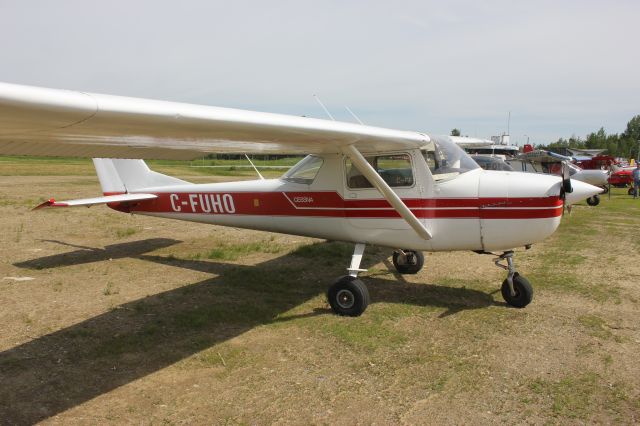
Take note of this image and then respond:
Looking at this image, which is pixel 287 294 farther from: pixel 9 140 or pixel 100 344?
pixel 9 140

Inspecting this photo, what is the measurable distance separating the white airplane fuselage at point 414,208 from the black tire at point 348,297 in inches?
35.7

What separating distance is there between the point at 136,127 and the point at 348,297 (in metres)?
3.27

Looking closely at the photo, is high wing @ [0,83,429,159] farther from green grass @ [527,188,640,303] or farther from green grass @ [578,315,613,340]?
green grass @ [527,188,640,303]

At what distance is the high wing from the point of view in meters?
2.46

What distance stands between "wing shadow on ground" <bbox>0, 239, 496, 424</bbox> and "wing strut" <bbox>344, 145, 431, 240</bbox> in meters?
1.00

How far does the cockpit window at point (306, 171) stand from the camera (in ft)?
21.5

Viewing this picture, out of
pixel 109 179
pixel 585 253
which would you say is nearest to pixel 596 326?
pixel 585 253

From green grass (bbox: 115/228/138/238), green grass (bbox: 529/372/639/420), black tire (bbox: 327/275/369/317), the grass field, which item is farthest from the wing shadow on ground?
green grass (bbox: 529/372/639/420)

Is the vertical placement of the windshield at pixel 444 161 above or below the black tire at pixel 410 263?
above

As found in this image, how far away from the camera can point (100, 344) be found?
15.1 ft

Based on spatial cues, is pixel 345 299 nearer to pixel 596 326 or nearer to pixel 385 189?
pixel 385 189

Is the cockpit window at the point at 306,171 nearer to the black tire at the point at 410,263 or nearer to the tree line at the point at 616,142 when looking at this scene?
the black tire at the point at 410,263

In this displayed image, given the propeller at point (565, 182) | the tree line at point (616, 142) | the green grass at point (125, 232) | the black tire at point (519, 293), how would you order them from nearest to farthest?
the propeller at point (565, 182)
the black tire at point (519, 293)
the green grass at point (125, 232)
the tree line at point (616, 142)

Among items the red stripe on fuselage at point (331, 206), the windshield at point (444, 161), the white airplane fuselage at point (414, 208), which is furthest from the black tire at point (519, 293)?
the windshield at point (444, 161)
